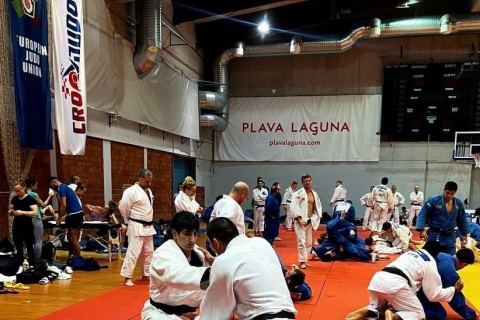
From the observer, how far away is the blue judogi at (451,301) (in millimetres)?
3732

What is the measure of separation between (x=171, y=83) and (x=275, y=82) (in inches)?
221

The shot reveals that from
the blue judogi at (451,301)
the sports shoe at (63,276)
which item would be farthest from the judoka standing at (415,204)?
the sports shoe at (63,276)

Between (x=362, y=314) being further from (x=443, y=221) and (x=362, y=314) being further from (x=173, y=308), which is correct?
(x=173, y=308)

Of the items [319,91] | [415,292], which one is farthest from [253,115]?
[415,292]

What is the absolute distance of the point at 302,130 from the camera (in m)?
15.0

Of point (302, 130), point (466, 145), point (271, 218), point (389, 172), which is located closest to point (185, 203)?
point (271, 218)

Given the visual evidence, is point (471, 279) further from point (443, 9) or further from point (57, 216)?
point (443, 9)

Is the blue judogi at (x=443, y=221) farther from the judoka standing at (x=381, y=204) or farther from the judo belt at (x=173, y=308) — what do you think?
the judoka standing at (x=381, y=204)

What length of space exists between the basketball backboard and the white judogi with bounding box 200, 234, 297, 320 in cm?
1350

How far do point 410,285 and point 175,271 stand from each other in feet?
8.27

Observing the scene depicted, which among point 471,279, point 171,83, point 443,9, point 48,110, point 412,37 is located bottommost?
point 471,279

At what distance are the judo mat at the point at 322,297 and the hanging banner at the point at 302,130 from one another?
8143mm

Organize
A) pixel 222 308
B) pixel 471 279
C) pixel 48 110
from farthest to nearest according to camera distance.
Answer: pixel 48 110
pixel 471 279
pixel 222 308

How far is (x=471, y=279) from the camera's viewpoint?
19.5ft
